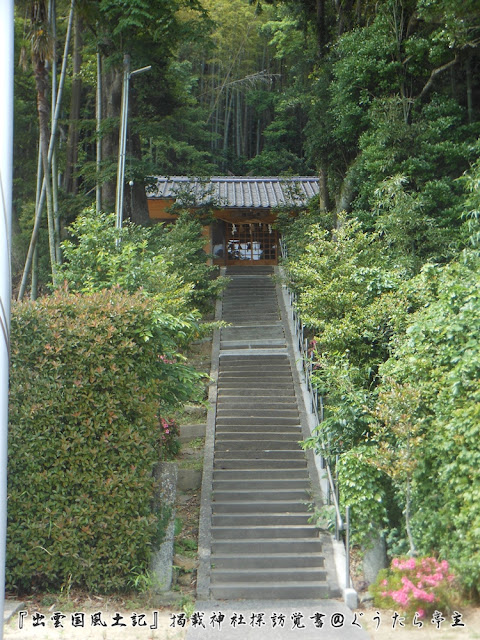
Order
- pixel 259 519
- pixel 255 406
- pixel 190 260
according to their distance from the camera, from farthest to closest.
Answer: pixel 190 260
pixel 255 406
pixel 259 519

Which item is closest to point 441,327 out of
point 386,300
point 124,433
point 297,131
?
point 386,300

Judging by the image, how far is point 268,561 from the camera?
363 inches

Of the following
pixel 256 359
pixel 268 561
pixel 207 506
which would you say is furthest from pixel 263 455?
pixel 256 359

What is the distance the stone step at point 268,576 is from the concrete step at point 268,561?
0.17 metres

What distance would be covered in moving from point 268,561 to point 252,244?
17.8m

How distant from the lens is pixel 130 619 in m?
7.47

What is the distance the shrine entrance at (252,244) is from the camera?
1012 inches

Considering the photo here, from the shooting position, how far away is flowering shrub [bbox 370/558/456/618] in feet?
23.0

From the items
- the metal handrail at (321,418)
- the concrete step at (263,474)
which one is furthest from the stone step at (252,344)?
the concrete step at (263,474)

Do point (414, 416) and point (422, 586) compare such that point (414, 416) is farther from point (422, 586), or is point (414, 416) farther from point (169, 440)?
point (169, 440)

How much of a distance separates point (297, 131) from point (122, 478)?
90.0 feet

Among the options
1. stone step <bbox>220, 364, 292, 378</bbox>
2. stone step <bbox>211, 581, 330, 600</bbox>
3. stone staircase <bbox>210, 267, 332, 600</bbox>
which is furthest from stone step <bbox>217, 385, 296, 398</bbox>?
stone step <bbox>211, 581, 330, 600</bbox>

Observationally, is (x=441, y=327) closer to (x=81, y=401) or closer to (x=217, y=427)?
(x=81, y=401)

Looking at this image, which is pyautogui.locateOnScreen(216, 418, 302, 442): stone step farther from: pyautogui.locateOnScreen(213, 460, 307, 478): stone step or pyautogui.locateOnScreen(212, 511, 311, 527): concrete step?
pyautogui.locateOnScreen(212, 511, 311, 527): concrete step
